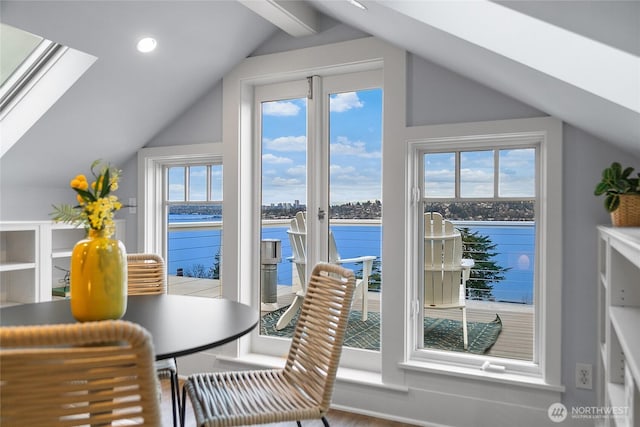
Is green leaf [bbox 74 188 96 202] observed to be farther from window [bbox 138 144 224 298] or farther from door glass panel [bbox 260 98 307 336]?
window [bbox 138 144 224 298]

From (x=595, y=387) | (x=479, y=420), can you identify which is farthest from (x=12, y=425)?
(x=595, y=387)

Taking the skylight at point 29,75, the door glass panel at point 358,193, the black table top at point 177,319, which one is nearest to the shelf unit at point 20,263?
the skylight at point 29,75

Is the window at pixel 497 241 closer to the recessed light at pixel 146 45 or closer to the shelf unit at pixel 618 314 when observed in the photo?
the shelf unit at pixel 618 314

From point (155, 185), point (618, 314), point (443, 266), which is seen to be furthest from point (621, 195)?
point (155, 185)

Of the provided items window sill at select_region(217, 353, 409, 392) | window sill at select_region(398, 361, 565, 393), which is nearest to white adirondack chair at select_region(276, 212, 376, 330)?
window sill at select_region(217, 353, 409, 392)

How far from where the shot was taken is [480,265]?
282 centimetres

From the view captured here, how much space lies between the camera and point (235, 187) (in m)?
3.39

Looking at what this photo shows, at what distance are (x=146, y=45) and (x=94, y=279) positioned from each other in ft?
6.10

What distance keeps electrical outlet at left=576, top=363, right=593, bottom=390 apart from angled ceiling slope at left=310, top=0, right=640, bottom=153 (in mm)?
1121

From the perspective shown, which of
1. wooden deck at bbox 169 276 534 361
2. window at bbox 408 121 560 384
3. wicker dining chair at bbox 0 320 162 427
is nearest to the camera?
wicker dining chair at bbox 0 320 162 427

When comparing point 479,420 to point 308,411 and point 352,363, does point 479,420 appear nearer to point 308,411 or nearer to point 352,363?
point 352,363

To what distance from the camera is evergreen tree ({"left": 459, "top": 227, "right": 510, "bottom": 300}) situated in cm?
279

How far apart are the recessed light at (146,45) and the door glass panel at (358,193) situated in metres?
1.19

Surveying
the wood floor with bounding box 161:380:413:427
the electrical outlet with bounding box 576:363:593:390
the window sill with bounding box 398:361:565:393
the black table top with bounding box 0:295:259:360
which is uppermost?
the black table top with bounding box 0:295:259:360
